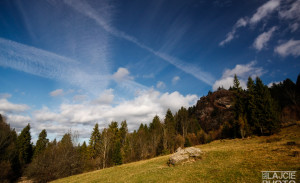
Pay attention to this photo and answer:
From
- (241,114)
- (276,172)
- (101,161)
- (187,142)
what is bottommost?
(101,161)

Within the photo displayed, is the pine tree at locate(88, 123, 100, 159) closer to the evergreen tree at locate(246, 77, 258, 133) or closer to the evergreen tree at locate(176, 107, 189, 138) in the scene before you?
the evergreen tree at locate(176, 107, 189, 138)

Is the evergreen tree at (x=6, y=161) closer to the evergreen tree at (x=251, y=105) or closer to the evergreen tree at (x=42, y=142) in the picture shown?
the evergreen tree at (x=42, y=142)

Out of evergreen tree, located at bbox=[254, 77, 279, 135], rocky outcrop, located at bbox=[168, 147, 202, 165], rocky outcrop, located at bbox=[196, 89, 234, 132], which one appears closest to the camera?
rocky outcrop, located at bbox=[168, 147, 202, 165]

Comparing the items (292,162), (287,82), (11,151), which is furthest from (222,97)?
(11,151)

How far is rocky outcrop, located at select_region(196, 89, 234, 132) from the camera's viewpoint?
87.1 meters

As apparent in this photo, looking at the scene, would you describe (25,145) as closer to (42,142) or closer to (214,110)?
(42,142)

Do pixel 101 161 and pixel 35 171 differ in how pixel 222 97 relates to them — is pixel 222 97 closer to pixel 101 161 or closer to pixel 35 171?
pixel 101 161

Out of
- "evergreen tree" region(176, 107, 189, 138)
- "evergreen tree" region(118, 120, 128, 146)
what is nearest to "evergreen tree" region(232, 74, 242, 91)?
"evergreen tree" region(176, 107, 189, 138)

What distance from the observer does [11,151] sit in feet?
148

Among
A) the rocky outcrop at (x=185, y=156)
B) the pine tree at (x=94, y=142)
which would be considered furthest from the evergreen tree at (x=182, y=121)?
the rocky outcrop at (x=185, y=156)

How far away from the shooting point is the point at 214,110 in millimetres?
95688

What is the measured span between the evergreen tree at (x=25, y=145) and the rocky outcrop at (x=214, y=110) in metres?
99.1

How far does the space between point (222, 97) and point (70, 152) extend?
9991 cm

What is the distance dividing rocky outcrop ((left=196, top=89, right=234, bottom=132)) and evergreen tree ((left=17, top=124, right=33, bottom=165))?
325 feet
